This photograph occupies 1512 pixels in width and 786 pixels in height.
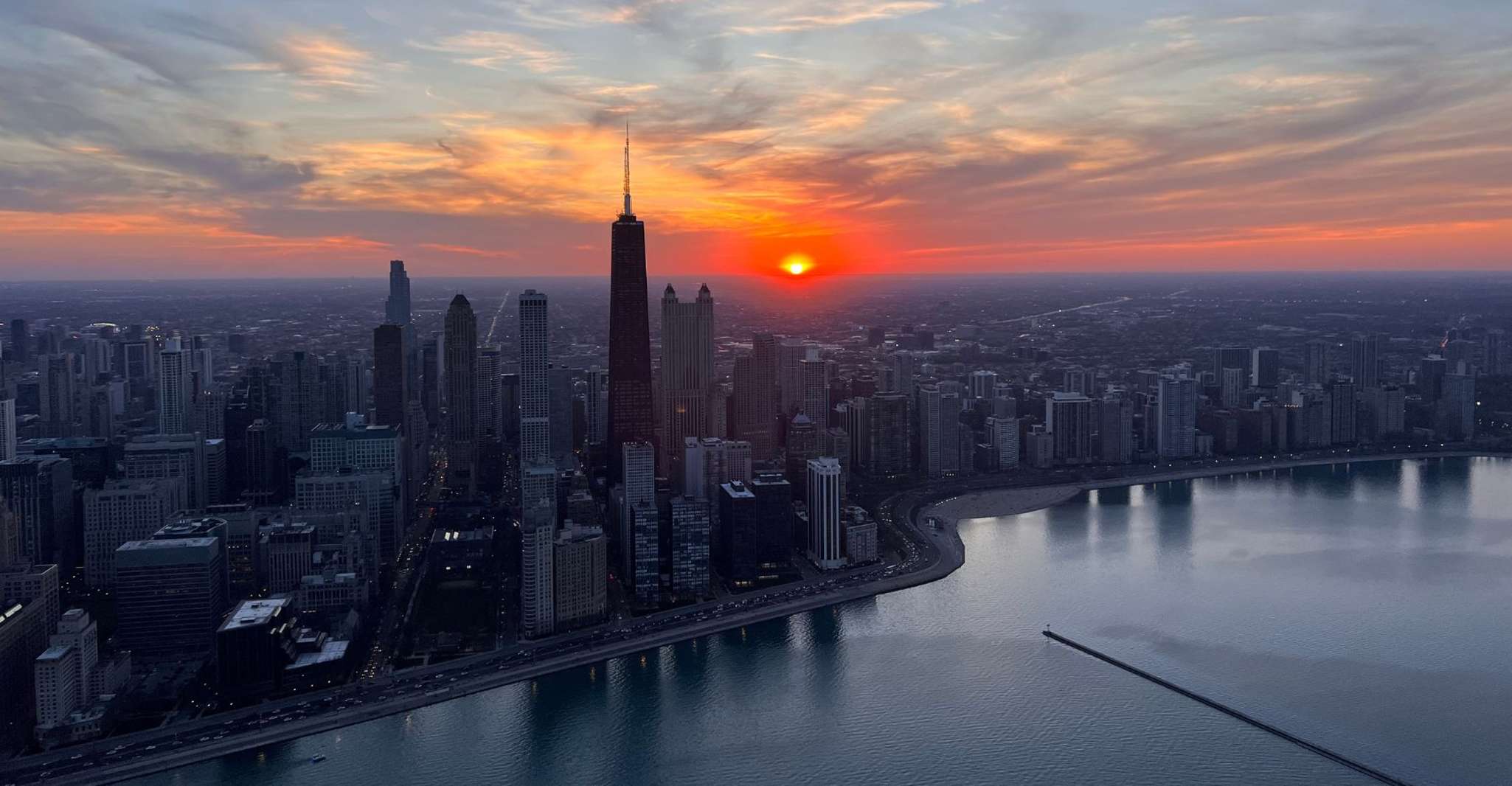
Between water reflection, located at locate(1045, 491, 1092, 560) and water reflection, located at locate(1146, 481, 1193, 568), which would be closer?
water reflection, located at locate(1146, 481, 1193, 568)

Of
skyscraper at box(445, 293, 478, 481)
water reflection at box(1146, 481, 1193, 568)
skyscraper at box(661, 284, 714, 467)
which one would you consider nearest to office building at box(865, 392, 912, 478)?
skyscraper at box(661, 284, 714, 467)

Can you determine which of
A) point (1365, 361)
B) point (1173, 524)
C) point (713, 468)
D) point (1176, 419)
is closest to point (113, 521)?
point (713, 468)

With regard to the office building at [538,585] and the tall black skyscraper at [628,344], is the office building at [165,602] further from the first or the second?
the tall black skyscraper at [628,344]

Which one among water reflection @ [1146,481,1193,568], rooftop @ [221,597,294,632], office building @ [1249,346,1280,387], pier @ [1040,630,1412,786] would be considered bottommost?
pier @ [1040,630,1412,786]

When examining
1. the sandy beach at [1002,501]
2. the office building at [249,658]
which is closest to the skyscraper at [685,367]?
the sandy beach at [1002,501]

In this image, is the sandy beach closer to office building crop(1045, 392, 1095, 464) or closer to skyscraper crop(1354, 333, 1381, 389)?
office building crop(1045, 392, 1095, 464)

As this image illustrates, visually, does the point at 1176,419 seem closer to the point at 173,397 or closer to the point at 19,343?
the point at 173,397
